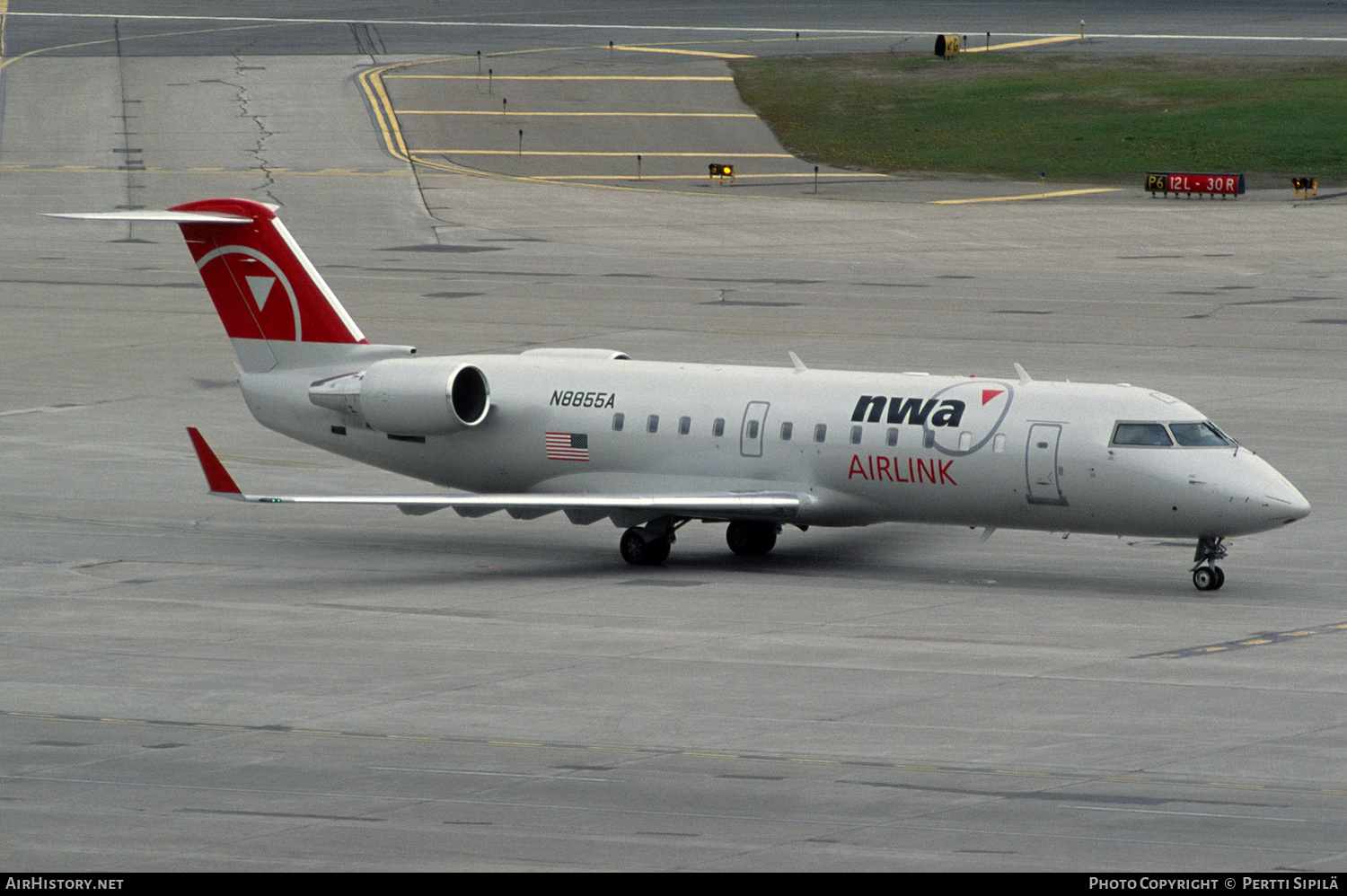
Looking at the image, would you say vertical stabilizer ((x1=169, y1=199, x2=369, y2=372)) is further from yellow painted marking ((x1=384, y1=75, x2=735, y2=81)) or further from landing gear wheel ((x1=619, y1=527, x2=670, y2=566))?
yellow painted marking ((x1=384, y1=75, x2=735, y2=81))

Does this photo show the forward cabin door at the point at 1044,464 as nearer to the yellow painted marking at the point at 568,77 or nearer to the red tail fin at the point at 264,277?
the red tail fin at the point at 264,277

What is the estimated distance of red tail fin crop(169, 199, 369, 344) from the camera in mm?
34406

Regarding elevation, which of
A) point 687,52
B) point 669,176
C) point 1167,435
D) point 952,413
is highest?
point 687,52

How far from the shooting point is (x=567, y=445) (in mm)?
32625

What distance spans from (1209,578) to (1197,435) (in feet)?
6.58

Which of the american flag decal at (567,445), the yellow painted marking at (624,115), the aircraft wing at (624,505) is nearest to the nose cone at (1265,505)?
the aircraft wing at (624,505)

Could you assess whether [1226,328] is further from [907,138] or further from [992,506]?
[907,138]

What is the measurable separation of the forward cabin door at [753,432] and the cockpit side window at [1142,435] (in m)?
5.41

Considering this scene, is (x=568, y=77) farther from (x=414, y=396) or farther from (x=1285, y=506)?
(x=1285, y=506)

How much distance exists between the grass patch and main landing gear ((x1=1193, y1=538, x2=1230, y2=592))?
58.0 meters

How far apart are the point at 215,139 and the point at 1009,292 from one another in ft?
138

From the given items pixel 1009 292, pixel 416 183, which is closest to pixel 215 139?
pixel 416 183

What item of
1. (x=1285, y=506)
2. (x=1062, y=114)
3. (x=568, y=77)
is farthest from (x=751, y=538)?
(x=568, y=77)

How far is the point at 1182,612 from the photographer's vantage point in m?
27.6
